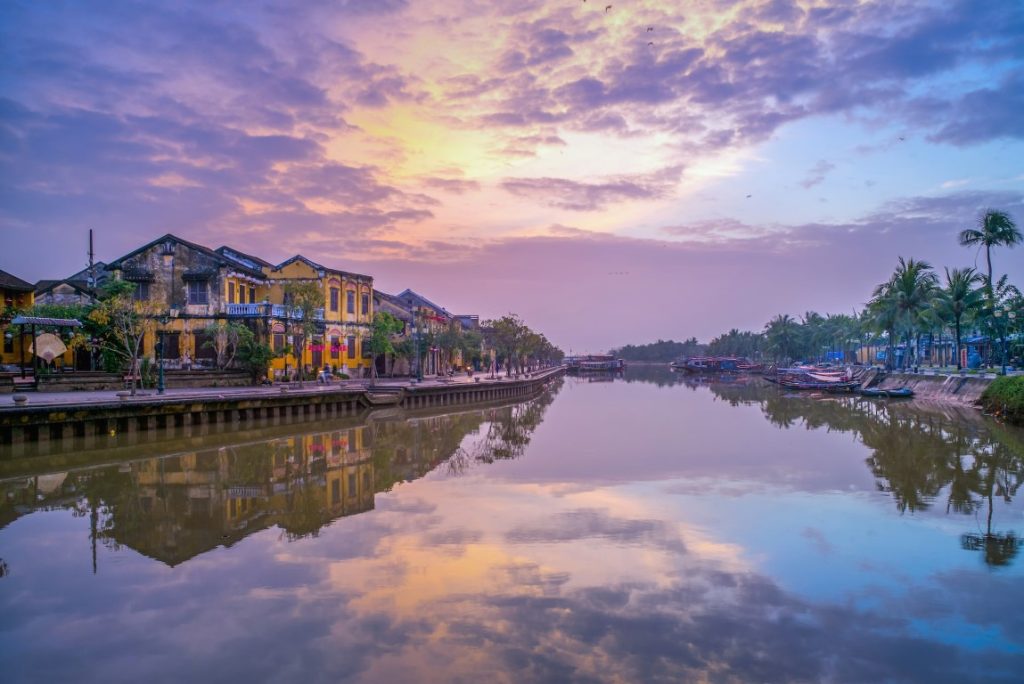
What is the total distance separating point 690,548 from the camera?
1098 centimetres

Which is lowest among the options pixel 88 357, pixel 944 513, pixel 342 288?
pixel 944 513

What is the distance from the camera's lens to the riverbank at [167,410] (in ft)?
71.7

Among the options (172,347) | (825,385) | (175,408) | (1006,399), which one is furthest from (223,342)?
(825,385)

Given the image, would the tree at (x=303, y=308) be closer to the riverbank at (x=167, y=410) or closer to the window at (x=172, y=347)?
the riverbank at (x=167, y=410)

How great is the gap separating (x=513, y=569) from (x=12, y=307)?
34999 mm

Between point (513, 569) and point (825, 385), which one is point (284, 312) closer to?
point (513, 569)

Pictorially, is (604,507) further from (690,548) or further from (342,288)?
(342,288)

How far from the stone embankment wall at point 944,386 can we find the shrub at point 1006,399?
3070 mm

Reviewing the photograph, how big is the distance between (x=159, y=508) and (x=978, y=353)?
65140 millimetres

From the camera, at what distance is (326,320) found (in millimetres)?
43812

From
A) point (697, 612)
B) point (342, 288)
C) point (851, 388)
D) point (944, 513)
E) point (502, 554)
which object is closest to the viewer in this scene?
point (697, 612)

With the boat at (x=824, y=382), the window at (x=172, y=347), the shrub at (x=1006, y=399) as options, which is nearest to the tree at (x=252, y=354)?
the window at (x=172, y=347)

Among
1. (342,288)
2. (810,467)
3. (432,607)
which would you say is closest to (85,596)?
(432,607)

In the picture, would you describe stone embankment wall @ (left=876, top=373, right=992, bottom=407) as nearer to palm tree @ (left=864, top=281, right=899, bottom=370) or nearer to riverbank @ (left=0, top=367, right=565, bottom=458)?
palm tree @ (left=864, top=281, right=899, bottom=370)
